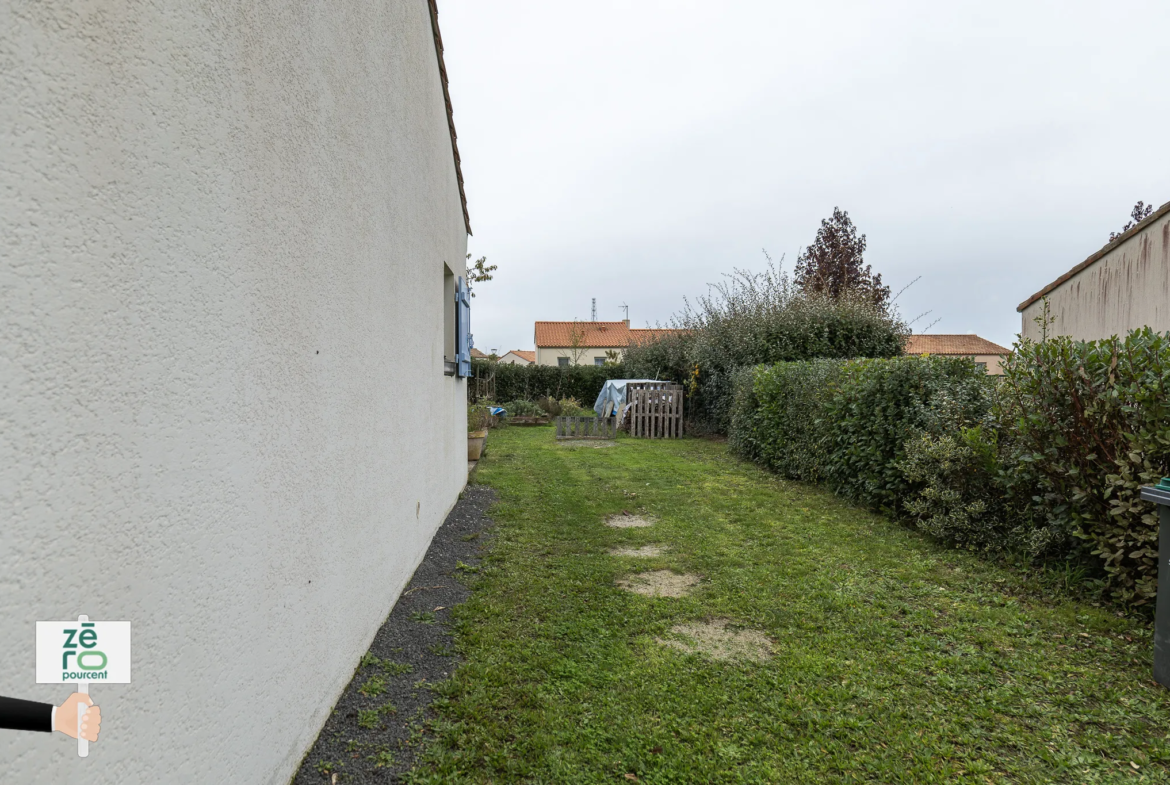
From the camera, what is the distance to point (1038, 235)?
13.1 m

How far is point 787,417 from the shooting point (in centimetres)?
891

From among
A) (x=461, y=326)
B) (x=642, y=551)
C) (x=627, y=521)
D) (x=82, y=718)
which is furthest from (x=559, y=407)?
(x=82, y=718)

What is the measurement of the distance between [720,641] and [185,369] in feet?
10.2

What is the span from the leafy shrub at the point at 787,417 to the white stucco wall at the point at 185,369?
6.79 m

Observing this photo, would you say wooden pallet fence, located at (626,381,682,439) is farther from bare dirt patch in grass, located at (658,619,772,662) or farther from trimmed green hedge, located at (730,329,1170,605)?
bare dirt patch in grass, located at (658,619,772,662)

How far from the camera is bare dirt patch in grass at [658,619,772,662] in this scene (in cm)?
321

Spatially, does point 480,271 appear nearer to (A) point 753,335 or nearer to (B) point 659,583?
(A) point 753,335

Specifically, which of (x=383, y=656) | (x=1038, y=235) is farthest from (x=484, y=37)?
(x=1038, y=235)

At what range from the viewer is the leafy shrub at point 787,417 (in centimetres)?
789

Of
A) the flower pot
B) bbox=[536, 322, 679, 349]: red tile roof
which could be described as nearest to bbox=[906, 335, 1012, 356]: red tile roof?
bbox=[536, 322, 679, 349]: red tile roof

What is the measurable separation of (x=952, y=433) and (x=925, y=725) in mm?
3731

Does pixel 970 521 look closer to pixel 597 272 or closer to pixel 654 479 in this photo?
pixel 654 479

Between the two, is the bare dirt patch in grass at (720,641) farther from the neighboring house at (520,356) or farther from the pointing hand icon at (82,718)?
the neighboring house at (520,356)

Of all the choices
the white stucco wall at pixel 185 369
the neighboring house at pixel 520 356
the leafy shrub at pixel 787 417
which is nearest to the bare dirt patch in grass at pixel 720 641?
the white stucco wall at pixel 185 369
